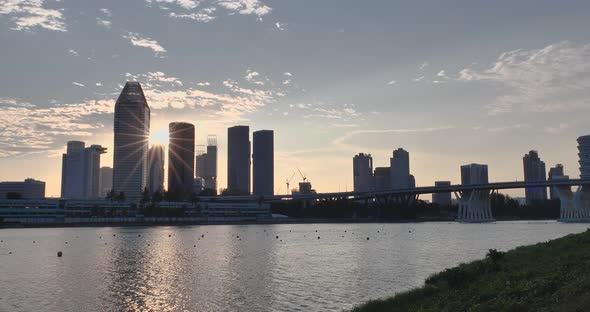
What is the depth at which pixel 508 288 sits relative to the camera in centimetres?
3128

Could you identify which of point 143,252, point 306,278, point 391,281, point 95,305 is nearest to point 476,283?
point 391,281

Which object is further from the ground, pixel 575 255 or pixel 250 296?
pixel 575 255

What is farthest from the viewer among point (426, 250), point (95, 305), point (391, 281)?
point (426, 250)

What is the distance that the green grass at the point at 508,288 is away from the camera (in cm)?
2511

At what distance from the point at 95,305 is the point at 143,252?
6022 centimetres

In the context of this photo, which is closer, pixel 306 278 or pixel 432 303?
pixel 432 303

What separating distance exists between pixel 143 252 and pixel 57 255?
51.5ft

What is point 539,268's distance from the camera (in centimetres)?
3969

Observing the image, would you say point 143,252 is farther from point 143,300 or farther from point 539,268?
point 539,268

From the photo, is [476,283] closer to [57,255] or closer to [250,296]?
[250,296]

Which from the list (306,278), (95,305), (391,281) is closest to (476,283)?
(391,281)

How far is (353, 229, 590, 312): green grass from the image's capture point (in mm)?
25109

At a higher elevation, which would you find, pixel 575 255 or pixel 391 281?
pixel 575 255

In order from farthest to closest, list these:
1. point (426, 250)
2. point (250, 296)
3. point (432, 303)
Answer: point (426, 250)
point (250, 296)
point (432, 303)
